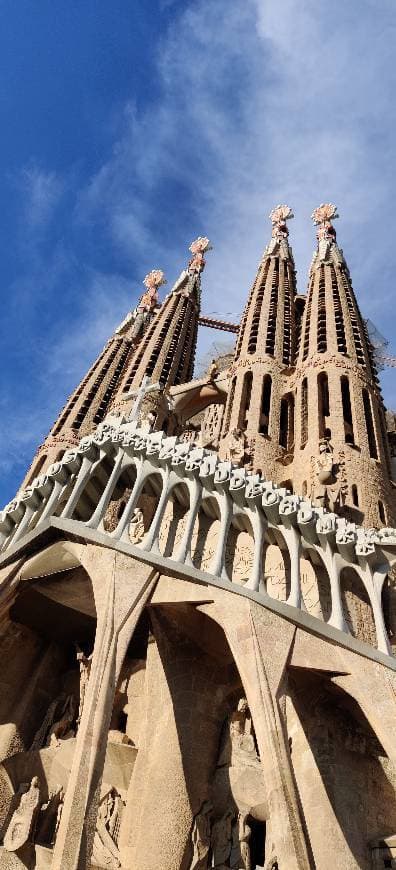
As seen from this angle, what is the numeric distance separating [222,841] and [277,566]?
456 centimetres

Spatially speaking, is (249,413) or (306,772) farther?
(249,413)

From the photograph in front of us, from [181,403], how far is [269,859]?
17875mm

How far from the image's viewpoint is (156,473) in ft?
41.2

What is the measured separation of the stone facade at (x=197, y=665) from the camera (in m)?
9.20

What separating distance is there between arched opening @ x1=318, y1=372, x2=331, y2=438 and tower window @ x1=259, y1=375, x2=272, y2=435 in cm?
172

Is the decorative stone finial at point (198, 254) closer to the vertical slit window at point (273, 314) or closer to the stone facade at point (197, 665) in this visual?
the vertical slit window at point (273, 314)

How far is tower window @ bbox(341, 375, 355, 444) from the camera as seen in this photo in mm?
17203

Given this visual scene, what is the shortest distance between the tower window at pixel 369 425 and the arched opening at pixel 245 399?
3466mm

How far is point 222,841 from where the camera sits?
9.86m

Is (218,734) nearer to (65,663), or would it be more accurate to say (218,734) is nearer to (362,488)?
(65,663)

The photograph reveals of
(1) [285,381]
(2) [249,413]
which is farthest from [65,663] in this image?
(1) [285,381]

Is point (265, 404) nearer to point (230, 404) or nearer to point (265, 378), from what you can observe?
point (230, 404)

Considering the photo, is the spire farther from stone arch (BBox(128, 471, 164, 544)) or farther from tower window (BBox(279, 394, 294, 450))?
stone arch (BBox(128, 471, 164, 544))

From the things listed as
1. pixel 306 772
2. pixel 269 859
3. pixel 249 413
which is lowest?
pixel 269 859
